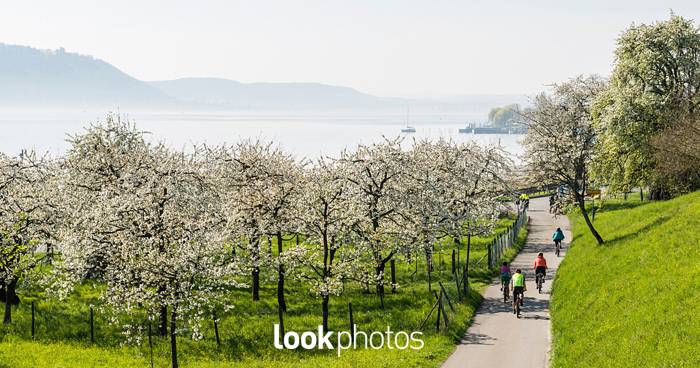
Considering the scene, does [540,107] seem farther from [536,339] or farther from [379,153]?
[536,339]

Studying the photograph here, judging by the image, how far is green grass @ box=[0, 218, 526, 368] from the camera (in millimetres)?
27078

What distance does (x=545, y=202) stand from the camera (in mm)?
91188

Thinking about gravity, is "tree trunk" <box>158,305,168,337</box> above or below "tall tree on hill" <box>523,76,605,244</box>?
below

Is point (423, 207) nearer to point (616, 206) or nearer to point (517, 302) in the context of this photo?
point (517, 302)

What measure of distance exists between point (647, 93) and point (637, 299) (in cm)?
3245

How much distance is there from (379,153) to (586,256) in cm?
1293

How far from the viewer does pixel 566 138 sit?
39031 mm

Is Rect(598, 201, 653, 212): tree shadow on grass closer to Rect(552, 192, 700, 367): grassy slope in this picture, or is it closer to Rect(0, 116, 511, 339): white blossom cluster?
Rect(0, 116, 511, 339): white blossom cluster

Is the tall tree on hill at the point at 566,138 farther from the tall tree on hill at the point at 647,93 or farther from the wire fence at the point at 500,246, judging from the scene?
the wire fence at the point at 500,246

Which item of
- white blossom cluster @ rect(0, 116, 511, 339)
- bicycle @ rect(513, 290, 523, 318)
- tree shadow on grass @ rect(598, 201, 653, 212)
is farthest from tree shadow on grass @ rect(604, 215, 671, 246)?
tree shadow on grass @ rect(598, 201, 653, 212)

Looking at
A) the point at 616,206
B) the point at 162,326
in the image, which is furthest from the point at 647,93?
the point at 162,326

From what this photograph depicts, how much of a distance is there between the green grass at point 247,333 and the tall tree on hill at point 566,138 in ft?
25.7

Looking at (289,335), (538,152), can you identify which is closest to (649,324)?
(289,335)

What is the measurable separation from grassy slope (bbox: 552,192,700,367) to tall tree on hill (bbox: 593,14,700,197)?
581 inches
